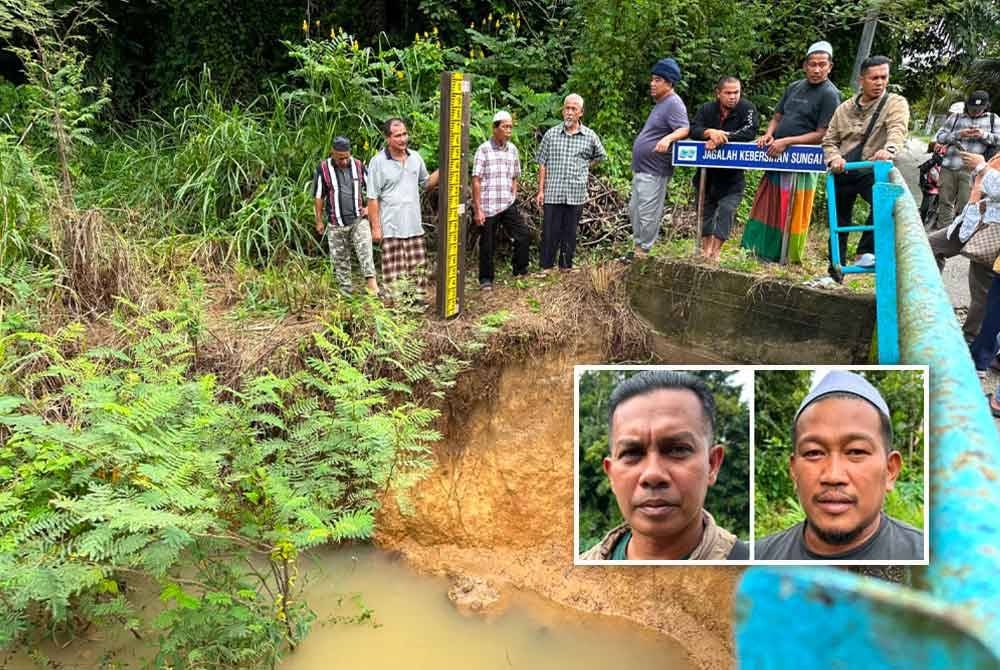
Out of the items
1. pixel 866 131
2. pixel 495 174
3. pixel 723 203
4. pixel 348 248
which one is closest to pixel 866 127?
pixel 866 131

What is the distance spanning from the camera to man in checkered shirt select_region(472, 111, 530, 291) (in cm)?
544

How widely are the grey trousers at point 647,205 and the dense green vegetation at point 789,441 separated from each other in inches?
147

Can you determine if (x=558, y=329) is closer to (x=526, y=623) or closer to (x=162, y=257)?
(x=526, y=623)

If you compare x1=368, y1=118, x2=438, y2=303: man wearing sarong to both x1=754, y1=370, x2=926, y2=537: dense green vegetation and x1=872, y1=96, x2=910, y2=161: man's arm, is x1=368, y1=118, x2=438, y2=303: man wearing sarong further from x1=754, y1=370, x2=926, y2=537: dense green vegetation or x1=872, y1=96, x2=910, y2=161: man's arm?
x1=754, y1=370, x2=926, y2=537: dense green vegetation

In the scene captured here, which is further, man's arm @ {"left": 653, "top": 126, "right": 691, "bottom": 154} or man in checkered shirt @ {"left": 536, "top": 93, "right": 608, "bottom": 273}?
man in checkered shirt @ {"left": 536, "top": 93, "right": 608, "bottom": 273}

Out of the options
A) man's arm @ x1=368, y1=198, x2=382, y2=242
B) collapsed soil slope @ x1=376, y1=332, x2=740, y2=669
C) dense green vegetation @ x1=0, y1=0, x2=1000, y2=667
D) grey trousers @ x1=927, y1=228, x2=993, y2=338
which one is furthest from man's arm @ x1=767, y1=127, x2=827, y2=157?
man's arm @ x1=368, y1=198, x2=382, y2=242

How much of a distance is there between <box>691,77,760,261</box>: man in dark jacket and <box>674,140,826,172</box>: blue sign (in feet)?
0.23

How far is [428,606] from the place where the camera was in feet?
15.9

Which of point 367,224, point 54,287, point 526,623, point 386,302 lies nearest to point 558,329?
point 386,302

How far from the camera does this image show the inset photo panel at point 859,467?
1.37 metres

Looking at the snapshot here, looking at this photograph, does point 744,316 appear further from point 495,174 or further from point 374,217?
point 374,217

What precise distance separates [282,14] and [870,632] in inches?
423

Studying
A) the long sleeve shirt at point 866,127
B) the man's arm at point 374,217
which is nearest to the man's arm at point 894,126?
the long sleeve shirt at point 866,127

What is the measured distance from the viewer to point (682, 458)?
185cm
